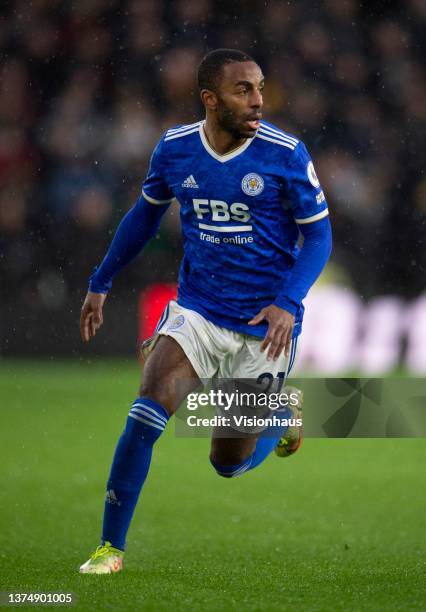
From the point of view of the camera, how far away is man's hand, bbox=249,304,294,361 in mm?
4719

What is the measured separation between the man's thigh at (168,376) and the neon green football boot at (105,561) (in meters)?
0.57

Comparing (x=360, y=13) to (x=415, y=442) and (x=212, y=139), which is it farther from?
(x=212, y=139)

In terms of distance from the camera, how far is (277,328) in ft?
15.6

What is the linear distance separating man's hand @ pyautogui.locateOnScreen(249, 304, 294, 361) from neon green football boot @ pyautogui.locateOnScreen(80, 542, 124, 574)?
37.6 inches

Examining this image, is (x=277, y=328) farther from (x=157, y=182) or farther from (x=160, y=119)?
(x=160, y=119)

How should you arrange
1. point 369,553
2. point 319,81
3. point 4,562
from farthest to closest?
point 319,81 < point 369,553 < point 4,562

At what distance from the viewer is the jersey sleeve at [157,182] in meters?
5.11

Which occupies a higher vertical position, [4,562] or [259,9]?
[259,9]

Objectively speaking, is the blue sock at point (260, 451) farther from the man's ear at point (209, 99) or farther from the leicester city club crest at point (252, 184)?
the man's ear at point (209, 99)

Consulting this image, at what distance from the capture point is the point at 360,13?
1365 cm

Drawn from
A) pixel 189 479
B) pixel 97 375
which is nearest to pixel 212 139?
pixel 189 479

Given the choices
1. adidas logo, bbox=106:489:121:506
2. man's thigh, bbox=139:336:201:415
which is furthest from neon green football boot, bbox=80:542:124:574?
man's thigh, bbox=139:336:201:415

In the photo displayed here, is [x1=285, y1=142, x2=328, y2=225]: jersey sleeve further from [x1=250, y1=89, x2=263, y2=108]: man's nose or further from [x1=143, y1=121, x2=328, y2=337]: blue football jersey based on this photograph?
[x1=250, y1=89, x2=263, y2=108]: man's nose

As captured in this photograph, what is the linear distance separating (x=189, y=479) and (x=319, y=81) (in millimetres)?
6786
